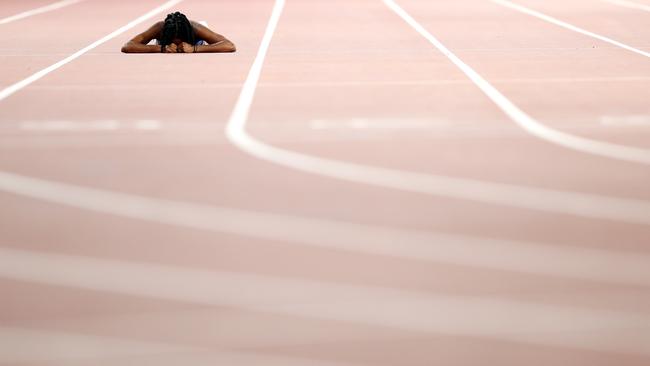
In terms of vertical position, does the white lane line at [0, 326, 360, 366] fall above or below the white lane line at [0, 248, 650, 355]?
above

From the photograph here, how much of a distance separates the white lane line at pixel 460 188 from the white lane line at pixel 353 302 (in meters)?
0.89

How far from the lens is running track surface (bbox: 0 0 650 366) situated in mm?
2494

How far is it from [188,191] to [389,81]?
2.74 meters

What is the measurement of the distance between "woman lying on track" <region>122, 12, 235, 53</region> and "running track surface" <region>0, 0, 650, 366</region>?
73 centimetres

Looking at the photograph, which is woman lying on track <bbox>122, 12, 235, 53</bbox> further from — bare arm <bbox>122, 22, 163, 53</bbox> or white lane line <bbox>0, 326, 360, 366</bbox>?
white lane line <bbox>0, 326, 360, 366</bbox>

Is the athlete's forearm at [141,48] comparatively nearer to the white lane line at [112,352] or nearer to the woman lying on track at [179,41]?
the woman lying on track at [179,41]

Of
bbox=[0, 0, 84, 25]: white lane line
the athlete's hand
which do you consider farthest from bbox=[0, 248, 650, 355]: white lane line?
bbox=[0, 0, 84, 25]: white lane line

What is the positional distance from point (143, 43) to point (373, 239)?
493 centimetres

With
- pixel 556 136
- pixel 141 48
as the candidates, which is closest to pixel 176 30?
pixel 141 48

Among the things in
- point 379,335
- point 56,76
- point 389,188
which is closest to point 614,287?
point 379,335

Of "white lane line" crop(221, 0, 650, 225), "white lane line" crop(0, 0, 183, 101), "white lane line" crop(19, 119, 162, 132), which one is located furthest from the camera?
"white lane line" crop(0, 0, 183, 101)

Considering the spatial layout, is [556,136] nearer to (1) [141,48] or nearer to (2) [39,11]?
(1) [141,48]

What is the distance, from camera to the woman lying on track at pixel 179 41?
25.0ft

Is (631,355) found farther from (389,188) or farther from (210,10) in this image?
(210,10)
